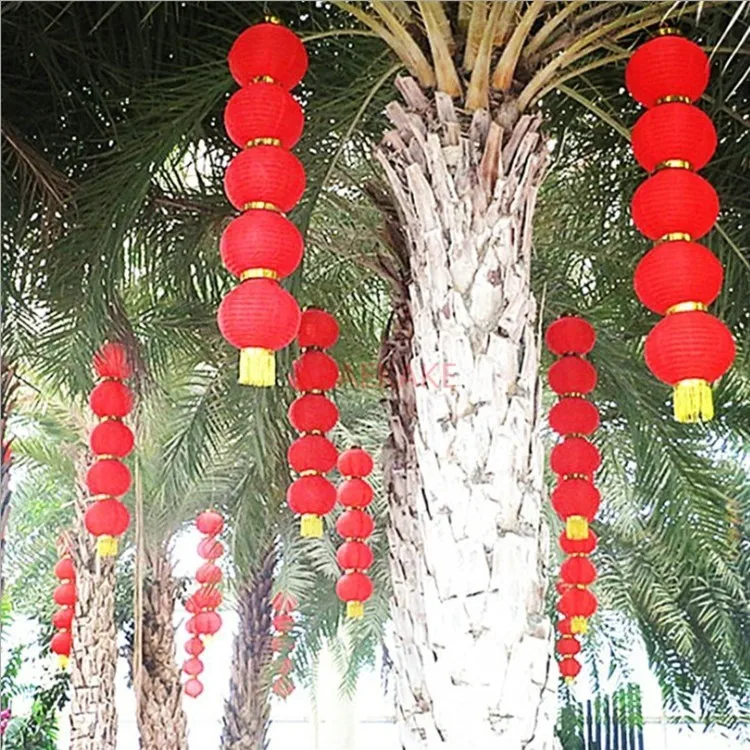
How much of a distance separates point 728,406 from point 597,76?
278 centimetres

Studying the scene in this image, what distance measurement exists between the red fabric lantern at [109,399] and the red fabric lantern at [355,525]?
1.19 meters

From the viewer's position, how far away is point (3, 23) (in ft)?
13.5

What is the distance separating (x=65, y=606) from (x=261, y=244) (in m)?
6.22

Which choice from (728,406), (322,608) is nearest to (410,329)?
(728,406)

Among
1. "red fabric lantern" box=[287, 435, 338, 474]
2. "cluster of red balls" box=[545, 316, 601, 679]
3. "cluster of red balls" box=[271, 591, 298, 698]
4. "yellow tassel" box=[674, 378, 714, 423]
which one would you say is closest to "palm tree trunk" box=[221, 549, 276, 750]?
"cluster of red balls" box=[271, 591, 298, 698]

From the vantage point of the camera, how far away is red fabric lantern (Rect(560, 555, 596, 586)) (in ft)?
18.4

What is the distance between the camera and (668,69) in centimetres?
322

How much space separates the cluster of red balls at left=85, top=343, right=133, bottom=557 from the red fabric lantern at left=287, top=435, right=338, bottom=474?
929 mm

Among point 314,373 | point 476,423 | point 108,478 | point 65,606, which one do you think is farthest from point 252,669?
point 476,423

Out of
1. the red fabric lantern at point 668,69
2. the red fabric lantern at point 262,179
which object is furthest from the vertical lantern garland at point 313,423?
the red fabric lantern at point 668,69

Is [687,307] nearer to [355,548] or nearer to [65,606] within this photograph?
[355,548]

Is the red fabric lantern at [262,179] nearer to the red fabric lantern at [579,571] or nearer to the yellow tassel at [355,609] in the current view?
the yellow tassel at [355,609]

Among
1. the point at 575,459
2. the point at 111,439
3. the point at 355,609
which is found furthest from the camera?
the point at 355,609

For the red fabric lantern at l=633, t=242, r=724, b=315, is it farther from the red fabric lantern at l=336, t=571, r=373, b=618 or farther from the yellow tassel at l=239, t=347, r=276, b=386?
the red fabric lantern at l=336, t=571, r=373, b=618
